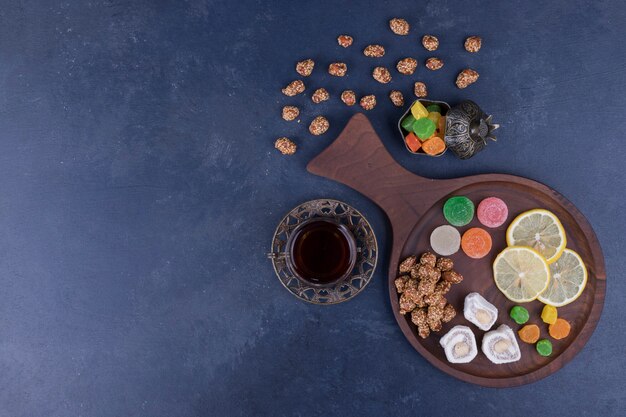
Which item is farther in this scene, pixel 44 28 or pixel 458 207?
pixel 44 28

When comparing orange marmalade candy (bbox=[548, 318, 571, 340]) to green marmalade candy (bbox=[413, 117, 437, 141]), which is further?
orange marmalade candy (bbox=[548, 318, 571, 340])

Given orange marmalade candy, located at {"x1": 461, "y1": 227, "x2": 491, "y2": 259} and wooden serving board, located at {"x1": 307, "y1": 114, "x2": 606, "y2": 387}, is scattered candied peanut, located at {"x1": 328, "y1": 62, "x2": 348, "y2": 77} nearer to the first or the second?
wooden serving board, located at {"x1": 307, "y1": 114, "x2": 606, "y2": 387}

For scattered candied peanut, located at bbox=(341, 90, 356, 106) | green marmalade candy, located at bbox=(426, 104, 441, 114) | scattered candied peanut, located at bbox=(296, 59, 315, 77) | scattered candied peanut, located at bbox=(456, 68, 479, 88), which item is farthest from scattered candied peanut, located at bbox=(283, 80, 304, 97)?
scattered candied peanut, located at bbox=(456, 68, 479, 88)

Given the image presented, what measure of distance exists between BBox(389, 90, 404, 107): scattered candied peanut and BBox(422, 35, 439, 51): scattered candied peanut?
23cm

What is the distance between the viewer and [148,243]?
2.27 metres

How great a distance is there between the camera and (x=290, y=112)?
221 centimetres

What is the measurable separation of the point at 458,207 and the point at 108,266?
1.55 m

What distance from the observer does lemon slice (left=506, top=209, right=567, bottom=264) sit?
213cm

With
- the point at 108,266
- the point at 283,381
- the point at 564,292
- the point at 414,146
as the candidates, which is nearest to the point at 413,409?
the point at 283,381

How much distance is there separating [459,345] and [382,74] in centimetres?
119

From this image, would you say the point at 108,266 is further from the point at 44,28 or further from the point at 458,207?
the point at 458,207

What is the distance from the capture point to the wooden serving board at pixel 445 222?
216 centimetres

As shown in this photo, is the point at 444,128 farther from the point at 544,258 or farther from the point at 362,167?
the point at 544,258

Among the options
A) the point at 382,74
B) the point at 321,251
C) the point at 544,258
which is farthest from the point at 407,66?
the point at 544,258
